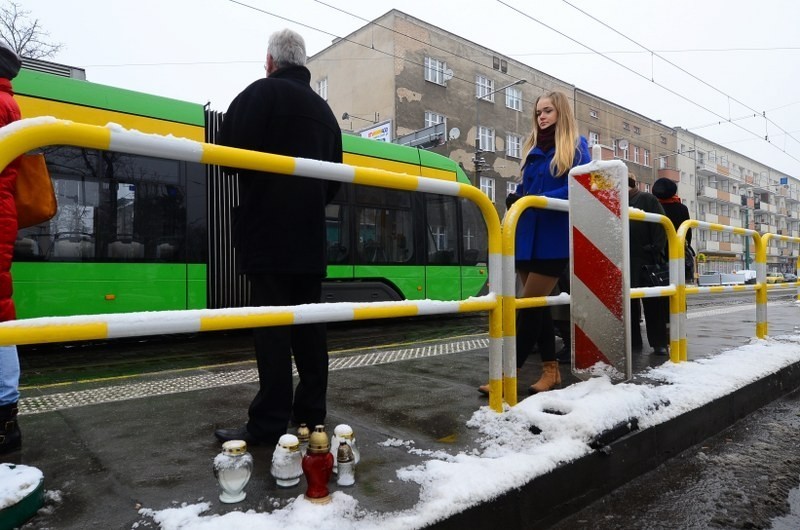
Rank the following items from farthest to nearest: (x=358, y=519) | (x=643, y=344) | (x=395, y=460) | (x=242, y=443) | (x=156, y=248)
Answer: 1. (x=156, y=248)
2. (x=643, y=344)
3. (x=395, y=460)
4. (x=242, y=443)
5. (x=358, y=519)

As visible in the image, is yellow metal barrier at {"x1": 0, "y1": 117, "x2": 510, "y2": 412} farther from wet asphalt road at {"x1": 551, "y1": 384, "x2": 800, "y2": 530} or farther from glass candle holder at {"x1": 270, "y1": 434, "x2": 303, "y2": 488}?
wet asphalt road at {"x1": 551, "y1": 384, "x2": 800, "y2": 530}

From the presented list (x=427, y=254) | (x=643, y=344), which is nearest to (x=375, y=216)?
(x=427, y=254)

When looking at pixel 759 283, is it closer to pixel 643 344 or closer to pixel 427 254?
pixel 643 344

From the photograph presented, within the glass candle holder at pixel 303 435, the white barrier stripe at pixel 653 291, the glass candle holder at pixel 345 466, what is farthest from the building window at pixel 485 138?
the glass candle holder at pixel 345 466

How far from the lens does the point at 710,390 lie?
3238mm

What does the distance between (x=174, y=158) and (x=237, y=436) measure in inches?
50.2

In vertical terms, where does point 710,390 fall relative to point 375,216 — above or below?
below

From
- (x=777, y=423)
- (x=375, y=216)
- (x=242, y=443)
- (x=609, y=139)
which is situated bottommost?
(x=777, y=423)

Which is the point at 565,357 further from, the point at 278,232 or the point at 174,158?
the point at 174,158

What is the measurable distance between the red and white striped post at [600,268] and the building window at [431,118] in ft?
77.4

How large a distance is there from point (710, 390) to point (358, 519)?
2587mm

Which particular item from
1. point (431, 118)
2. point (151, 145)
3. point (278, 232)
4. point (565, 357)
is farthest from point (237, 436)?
point (431, 118)

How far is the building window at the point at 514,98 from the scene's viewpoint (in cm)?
3020

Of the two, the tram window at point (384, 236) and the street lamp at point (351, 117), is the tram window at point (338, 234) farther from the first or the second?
the street lamp at point (351, 117)
